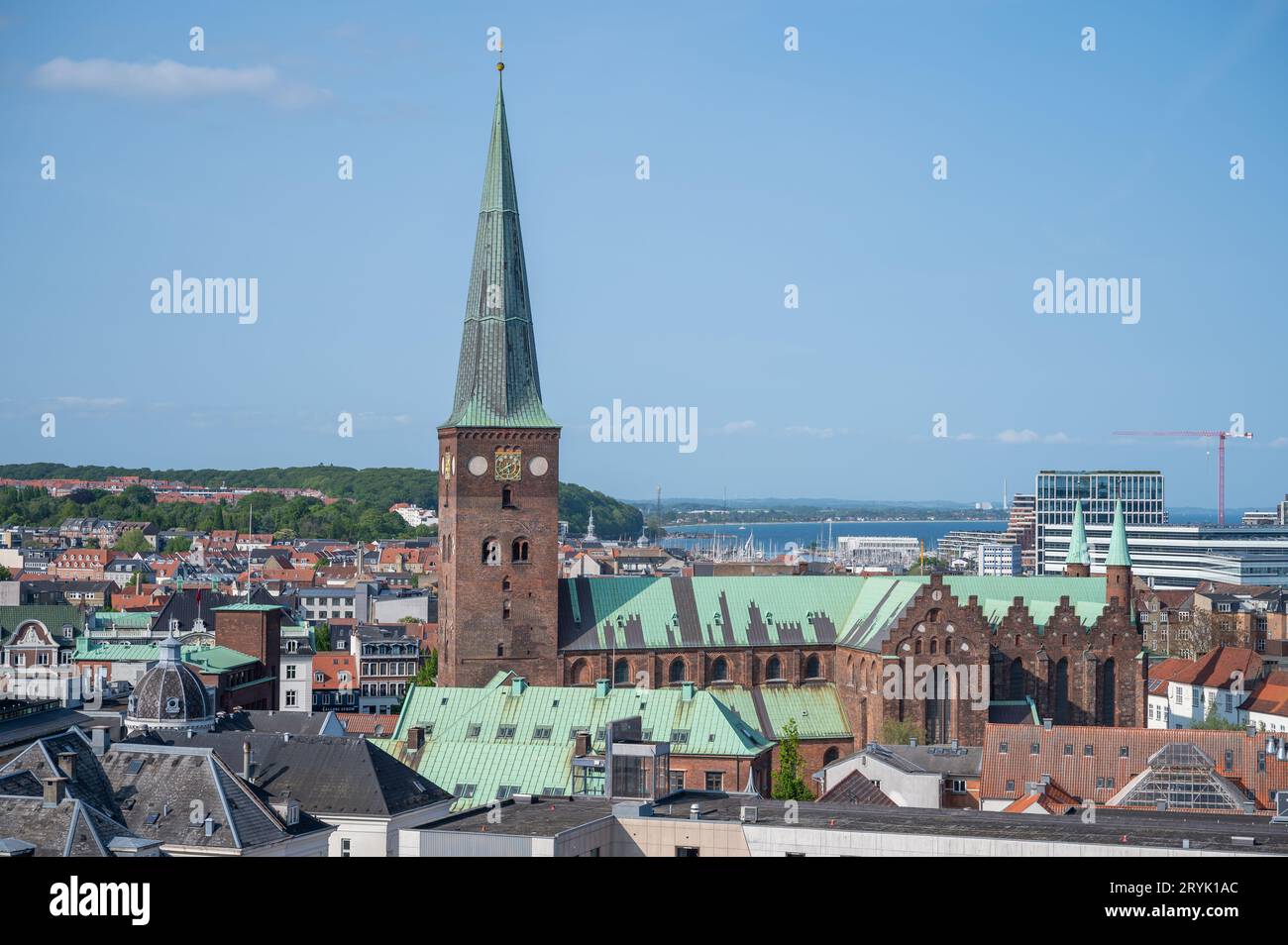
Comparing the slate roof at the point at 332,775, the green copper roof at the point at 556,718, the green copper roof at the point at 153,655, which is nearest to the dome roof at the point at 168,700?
the green copper roof at the point at 556,718

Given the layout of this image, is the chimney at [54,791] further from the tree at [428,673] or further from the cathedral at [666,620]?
the tree at [428,673]

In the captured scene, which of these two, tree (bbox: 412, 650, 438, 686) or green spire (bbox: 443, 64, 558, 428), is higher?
green spire (bbox: 443, 64, 558, 428)

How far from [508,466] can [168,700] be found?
20.9m

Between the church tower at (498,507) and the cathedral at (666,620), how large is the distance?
7 centimetres

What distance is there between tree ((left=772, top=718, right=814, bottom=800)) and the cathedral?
16.6 feet

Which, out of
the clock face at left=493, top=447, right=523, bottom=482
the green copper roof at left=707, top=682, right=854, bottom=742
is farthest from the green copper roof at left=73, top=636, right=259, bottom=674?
the green copper roof at left=707, top=682, right=854, bottom=742

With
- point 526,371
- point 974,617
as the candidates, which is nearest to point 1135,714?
point 974,617

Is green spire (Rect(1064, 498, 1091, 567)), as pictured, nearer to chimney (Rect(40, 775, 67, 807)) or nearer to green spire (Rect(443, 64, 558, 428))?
green spire (Rect(443, 64, 558, 428))

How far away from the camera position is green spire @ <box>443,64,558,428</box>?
85.2 meters

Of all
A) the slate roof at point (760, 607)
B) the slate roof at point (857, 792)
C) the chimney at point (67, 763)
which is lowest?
the slate roof at point (857, 792)

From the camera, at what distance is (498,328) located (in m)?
85.9

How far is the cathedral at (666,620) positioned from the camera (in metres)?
84.0
